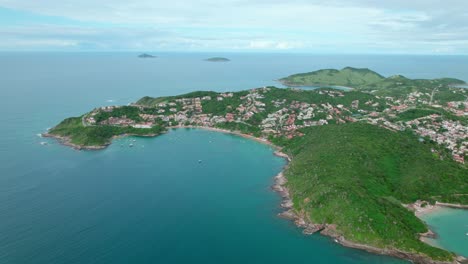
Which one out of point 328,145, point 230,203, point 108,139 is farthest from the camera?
point 108,139

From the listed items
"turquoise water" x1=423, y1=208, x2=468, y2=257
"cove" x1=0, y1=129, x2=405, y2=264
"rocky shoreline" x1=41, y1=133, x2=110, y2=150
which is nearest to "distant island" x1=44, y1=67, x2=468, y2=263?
"rocky shoreline" x1=41, y1=133, x2=110, y2=150

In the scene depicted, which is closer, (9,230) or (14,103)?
(9,230)

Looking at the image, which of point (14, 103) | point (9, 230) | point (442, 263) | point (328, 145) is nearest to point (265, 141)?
point (328, 145)

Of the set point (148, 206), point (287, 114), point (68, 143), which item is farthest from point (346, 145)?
point (68, 143)

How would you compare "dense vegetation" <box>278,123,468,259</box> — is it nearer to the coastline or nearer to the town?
the coastline

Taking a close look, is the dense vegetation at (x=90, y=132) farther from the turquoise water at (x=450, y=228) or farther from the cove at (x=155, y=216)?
the turquoise water at (x=450, y=228)

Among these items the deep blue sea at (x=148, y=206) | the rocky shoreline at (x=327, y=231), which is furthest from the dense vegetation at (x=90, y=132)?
the rocky shoreline at (x=327, y=231)

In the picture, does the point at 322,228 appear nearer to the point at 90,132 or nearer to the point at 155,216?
the point at 155,216

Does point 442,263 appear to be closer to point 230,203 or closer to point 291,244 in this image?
point 291,244
